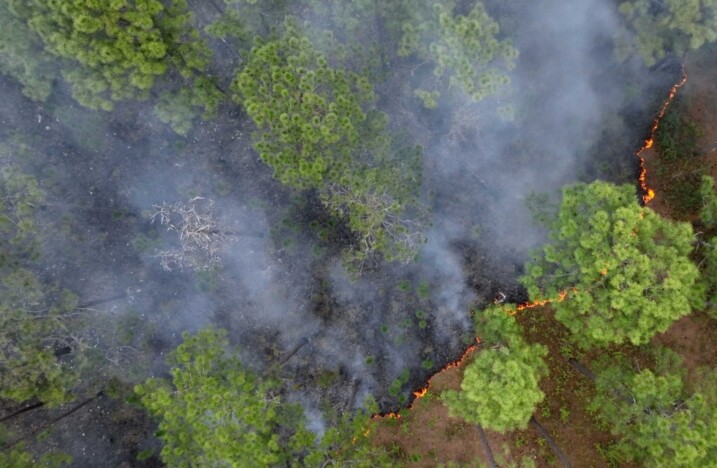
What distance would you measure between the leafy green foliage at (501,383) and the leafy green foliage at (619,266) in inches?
72.0

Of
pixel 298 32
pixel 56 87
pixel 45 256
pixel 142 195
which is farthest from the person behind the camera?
pixel 142 195

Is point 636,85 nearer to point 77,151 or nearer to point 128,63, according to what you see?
point 128,63

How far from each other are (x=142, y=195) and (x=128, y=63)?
8147mm

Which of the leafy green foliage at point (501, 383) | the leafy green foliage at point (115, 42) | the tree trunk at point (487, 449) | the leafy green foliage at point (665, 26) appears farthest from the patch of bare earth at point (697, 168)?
the leafy green foliage at point (115, 42)

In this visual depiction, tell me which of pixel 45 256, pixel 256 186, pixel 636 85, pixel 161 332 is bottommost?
pixel 45 256

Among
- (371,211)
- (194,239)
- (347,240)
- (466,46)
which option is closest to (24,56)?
(194,239)

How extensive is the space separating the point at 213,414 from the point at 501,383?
10.1 metres

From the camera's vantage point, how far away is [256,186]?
22422mm

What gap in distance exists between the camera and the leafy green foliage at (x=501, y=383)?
1511cm

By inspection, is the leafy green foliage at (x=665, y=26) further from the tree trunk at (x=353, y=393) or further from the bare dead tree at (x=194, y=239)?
the bare dead tree at (x=194, y=239)

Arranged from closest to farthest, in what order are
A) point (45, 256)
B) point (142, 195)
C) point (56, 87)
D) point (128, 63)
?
point (128, 63) < point (56, 87) < point (45, 256) < point (142, 195)

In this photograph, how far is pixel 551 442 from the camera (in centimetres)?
2141

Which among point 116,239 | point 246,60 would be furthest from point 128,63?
point 116,239

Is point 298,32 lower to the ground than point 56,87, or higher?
higher
